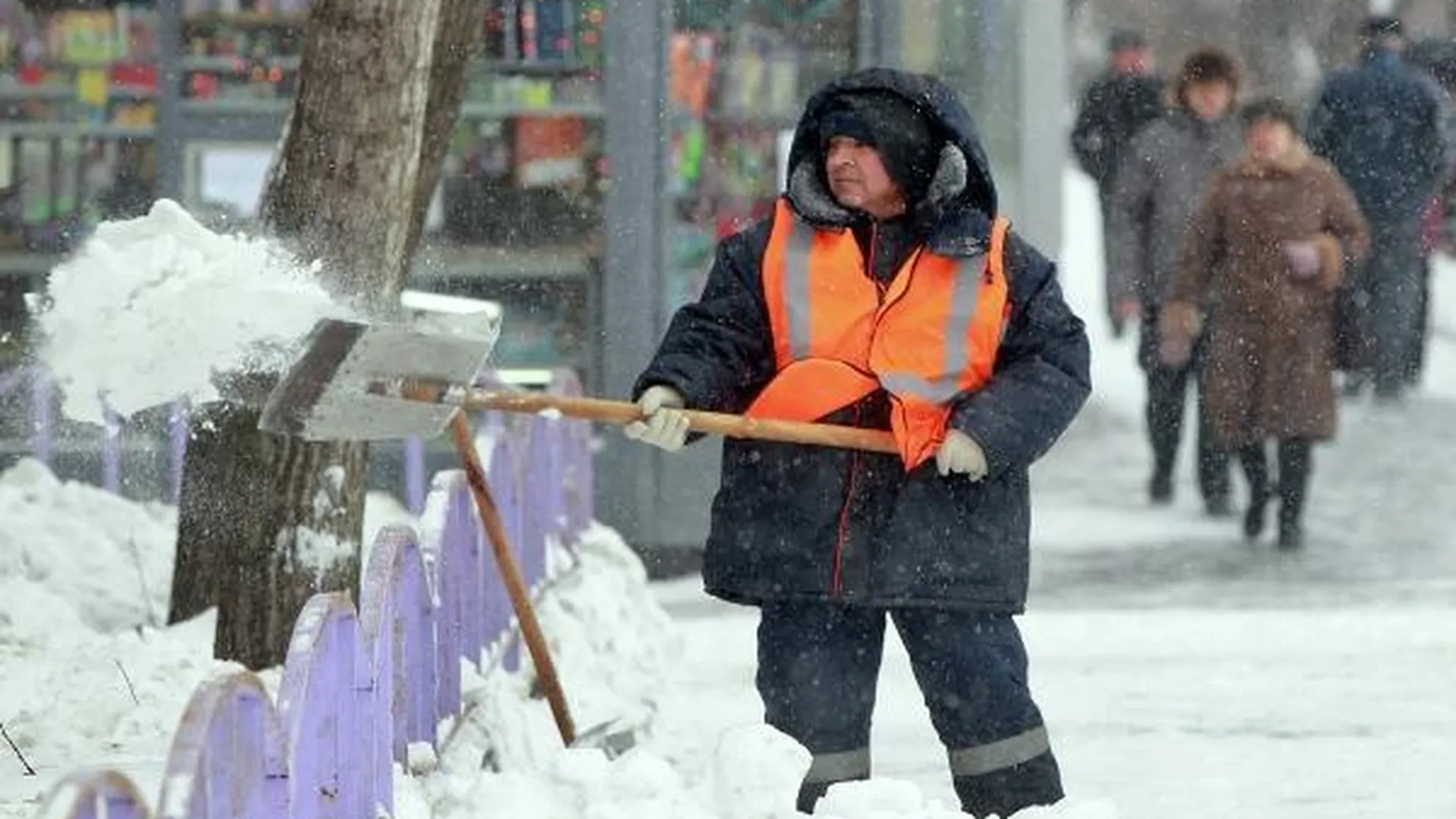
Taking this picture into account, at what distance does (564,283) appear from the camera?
11.4 metres

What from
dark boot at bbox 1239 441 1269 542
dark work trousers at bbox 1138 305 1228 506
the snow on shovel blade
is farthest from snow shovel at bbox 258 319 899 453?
dark work trousers at bbox 1138 305 1228 506

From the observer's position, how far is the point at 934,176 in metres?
5.79

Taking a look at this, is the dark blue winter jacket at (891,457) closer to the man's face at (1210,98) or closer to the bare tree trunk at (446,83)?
the bare tree trunk at (446,83)

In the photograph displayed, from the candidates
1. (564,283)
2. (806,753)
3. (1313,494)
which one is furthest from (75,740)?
(1313,494)

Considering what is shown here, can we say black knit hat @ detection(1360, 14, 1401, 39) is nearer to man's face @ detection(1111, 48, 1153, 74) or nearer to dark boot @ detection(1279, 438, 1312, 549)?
man's face @ detection(1111, 48, 1153, 74)

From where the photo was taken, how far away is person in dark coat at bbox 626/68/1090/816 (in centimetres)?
573

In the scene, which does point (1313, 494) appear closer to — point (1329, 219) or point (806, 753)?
point (1329, 219)

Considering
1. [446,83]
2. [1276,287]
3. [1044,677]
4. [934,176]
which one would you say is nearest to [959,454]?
[934,176]

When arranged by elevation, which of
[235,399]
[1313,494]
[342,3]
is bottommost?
[1313,494]

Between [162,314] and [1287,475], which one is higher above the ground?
[162,314]

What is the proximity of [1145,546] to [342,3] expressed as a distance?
557cm

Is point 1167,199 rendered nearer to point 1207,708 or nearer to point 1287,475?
point 1287,475

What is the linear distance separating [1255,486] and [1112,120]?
10.8 ft

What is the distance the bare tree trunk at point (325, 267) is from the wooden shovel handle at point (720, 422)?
1.55m
